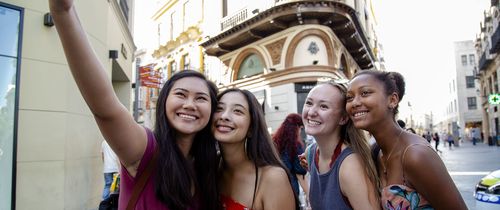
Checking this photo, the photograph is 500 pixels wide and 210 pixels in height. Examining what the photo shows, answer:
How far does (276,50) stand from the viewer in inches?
679

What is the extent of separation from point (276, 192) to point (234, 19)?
58.7ft

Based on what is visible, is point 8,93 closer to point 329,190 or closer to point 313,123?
point 313,123

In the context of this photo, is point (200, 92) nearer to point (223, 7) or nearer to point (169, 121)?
point (169, 121)

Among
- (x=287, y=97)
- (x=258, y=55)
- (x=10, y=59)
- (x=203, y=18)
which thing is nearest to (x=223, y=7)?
(x=203, y=18)

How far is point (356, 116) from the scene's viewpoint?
6.97 ft

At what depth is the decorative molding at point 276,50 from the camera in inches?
669

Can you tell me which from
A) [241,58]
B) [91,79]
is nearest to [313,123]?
[91,79]

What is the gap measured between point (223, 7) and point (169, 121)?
1985cm

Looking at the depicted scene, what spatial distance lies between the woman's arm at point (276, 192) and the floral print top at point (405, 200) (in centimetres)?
56

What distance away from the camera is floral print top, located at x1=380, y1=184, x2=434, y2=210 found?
6.16 ft

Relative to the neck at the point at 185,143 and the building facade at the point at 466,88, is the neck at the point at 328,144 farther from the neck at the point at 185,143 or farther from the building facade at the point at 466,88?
the building facade at the point at 466,88

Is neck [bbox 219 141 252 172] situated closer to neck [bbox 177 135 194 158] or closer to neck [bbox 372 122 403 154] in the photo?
neck [bbox 177 135 194 158]

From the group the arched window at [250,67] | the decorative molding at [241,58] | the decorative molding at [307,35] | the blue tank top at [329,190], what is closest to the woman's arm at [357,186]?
the blue tank top at [329,190]

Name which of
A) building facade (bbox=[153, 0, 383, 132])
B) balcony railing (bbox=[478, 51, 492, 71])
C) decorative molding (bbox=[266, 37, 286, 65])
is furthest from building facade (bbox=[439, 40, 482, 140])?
decorative molding (bbox=[266, 37, 286, 65])
